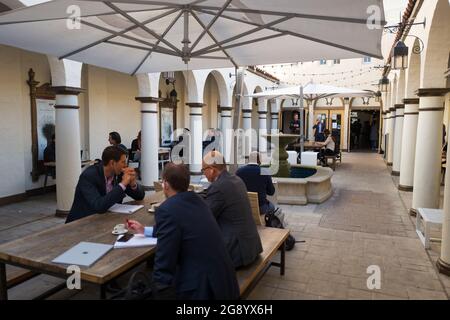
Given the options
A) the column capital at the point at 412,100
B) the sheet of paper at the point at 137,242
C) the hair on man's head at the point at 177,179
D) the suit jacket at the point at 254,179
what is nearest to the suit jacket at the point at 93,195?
the sheet of paper at the point at 137,242

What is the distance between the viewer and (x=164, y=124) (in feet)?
42.7

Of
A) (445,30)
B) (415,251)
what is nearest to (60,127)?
(415,251)

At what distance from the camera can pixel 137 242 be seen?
2744mm

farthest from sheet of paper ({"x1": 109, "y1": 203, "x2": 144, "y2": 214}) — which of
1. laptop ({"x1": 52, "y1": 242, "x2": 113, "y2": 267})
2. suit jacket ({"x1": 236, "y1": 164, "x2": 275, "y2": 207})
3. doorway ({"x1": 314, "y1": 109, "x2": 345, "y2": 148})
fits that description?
doorway ({"x1": 314, "y1": 109, "x2": 345, "y2": 148})

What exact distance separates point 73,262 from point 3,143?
20.6 feet

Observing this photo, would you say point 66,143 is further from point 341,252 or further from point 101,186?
point 341,252

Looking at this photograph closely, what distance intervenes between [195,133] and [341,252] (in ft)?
23.9

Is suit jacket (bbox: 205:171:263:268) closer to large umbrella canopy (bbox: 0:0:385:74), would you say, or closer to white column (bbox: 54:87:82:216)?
large umbrella canopy (bbox: 0:0:385:74)

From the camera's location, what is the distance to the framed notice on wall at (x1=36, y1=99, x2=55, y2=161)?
27.3 ft

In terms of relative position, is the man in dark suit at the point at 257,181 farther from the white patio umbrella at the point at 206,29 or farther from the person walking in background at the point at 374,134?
the person walking in background at the point at 374,134

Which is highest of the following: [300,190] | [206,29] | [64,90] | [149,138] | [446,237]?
[206,29]

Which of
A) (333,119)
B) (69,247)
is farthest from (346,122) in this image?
(69,247)

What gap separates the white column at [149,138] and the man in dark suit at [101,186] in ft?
Result: 16.4
